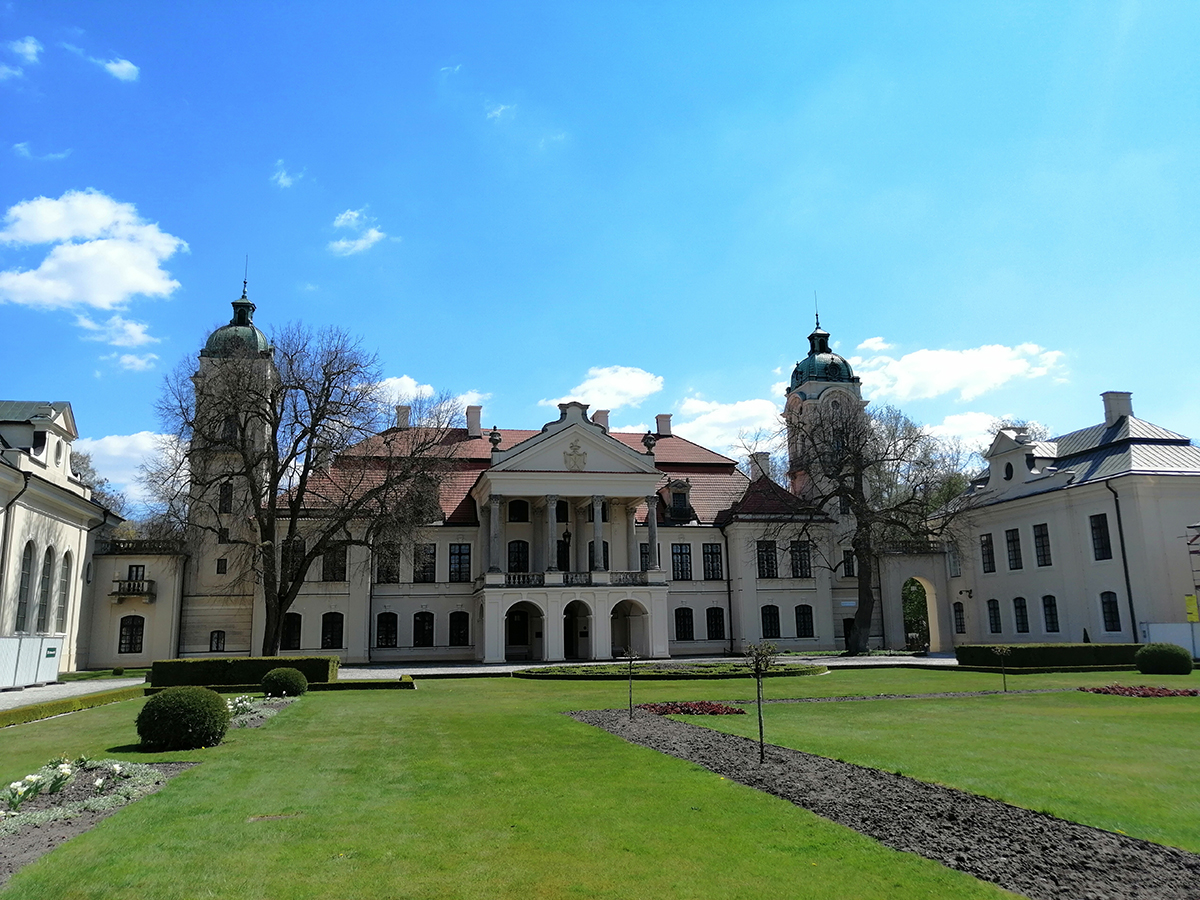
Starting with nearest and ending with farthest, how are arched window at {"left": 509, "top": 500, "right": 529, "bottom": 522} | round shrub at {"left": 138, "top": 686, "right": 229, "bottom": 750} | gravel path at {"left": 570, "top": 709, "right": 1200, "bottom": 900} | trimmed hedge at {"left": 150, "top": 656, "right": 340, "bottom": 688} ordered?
gravel path at {"left": 570, "top": 709, "right": 1200, "bottom": 900} < round shrub at {"left": 138, "top": 686, "right": 229, "bottom": 750} < trimmed hedge at {"left": 150, "top": 656, "right": 340, "bottom": 688} < arched window at {"left": 509, "top": 500, "right": 529, "bottom": 522}

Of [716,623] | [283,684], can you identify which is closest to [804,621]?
[716,623]

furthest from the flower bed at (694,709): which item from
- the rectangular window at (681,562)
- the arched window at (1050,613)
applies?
the rectangular window at (681,562)

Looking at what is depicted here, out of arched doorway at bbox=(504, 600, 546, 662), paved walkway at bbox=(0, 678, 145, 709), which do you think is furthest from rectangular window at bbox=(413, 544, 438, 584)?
paved walkway at bbox=(0, 678, 145, 709)

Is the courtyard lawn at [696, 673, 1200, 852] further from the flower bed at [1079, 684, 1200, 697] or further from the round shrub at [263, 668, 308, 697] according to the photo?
the round shrub at [263, 668, 308, 697]

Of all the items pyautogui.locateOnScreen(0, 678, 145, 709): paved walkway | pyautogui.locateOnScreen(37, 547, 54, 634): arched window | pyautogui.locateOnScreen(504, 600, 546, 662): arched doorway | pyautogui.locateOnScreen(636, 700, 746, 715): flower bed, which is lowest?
pyautogui.locateOnScreen(636, 700, 746, 715): flower bed

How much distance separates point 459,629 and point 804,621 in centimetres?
1901

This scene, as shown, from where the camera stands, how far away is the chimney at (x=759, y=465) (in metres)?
50.8

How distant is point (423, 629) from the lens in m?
46.0

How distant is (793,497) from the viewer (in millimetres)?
49812

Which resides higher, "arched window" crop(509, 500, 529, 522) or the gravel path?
"arched window" crop(509, 500, 529, 522)

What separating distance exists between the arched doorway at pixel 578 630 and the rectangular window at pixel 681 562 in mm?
6197

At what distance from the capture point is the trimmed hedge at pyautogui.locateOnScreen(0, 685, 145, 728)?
688 inches

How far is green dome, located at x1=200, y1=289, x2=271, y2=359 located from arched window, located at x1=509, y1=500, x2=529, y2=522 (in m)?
14.8

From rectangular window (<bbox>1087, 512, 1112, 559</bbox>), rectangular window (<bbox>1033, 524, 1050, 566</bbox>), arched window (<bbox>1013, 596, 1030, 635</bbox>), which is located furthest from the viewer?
arched window (<bbox>1013, 596, 1030, 635</bbox>)
